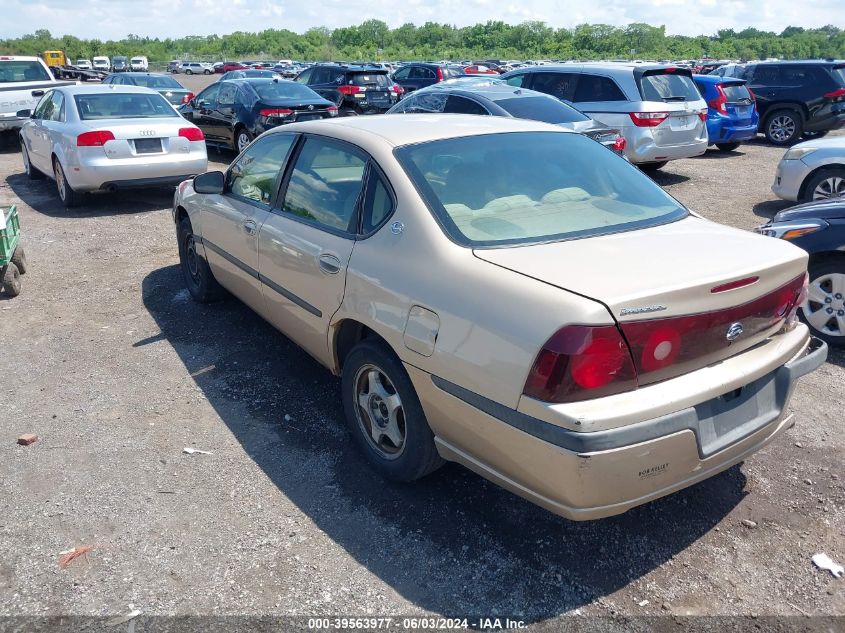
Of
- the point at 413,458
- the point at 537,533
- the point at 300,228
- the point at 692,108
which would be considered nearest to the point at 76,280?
the point at 300,228

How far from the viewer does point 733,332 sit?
2.87 metres

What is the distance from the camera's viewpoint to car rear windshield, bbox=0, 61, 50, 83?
15352 mm

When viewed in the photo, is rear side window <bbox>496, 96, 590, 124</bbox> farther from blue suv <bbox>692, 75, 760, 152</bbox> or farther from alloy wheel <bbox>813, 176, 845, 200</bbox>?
blue suv <bbox>692, 75, 760, 152</bbox>

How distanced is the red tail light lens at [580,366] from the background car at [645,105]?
929 cm

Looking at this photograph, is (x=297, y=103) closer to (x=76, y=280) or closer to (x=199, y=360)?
(x=76, y=280)

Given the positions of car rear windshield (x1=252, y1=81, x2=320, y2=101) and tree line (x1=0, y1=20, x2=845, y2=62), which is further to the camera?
tree line (x1=0, y1=20, x2=845, y2=62)

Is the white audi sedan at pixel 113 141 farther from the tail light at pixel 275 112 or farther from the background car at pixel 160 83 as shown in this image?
the background car at pixel 160 83

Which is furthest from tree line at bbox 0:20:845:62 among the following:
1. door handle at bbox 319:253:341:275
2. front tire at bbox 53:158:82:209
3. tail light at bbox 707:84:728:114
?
door handle at bbox 319:253:341:275

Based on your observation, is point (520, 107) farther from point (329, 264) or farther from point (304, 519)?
point (304, 519)

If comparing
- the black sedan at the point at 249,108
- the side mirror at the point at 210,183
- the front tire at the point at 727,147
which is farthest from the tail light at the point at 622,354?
the front tire at the point at 727,147

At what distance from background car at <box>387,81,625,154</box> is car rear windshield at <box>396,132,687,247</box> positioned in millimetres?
5825

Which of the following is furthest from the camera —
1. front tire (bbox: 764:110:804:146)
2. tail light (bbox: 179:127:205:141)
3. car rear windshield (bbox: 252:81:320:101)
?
front tire (bbox: 764:110:804:146)

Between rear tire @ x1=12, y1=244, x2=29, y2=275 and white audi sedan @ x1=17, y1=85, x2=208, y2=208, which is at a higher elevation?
white audi sedan @ x1=17, y1=85, x2=208, y2=208

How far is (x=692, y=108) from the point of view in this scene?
449 inches
